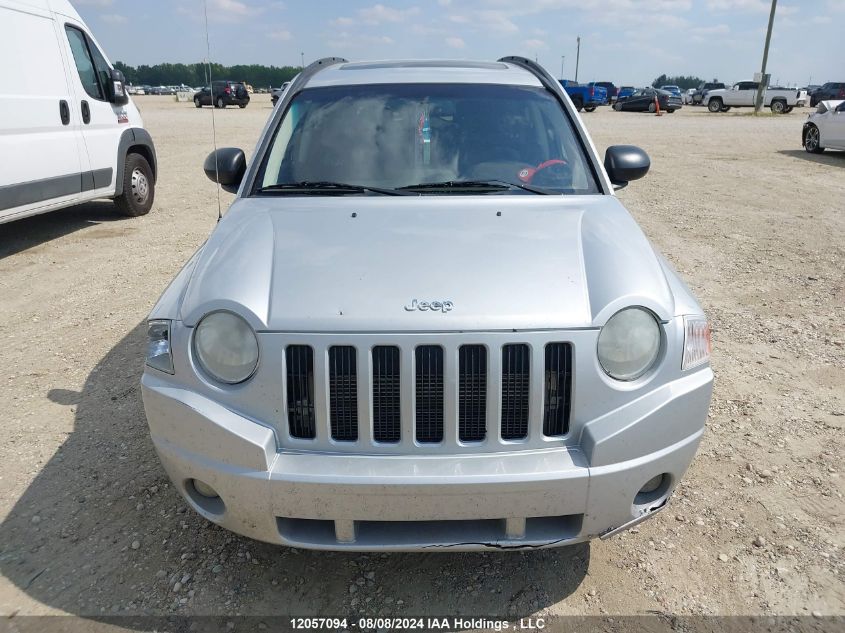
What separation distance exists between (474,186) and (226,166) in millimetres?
1416

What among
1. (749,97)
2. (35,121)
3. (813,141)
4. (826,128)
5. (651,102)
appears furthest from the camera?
(749,97)

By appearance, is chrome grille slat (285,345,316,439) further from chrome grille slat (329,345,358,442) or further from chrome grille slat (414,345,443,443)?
chrome grille slat (414,345,443,443)

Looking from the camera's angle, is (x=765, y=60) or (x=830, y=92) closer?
Answer: (x=765, y=60)

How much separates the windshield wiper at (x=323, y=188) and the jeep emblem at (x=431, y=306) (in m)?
1.00

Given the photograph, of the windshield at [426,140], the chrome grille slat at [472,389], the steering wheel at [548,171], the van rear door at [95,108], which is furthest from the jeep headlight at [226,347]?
the van rear door at [95,108]

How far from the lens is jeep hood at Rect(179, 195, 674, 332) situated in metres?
2.25

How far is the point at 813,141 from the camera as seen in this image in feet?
53.3

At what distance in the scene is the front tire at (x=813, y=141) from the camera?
15.9m

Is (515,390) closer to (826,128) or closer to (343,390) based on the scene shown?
(343,390)

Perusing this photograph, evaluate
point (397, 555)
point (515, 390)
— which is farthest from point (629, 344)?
point (397, 555)

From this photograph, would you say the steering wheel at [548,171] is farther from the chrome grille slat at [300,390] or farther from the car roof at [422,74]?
the chrome grille slat at [300,390]

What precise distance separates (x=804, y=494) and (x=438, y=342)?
219 centimetres

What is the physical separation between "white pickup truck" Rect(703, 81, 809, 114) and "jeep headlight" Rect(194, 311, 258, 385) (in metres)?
42.4

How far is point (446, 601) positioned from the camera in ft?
8.36
